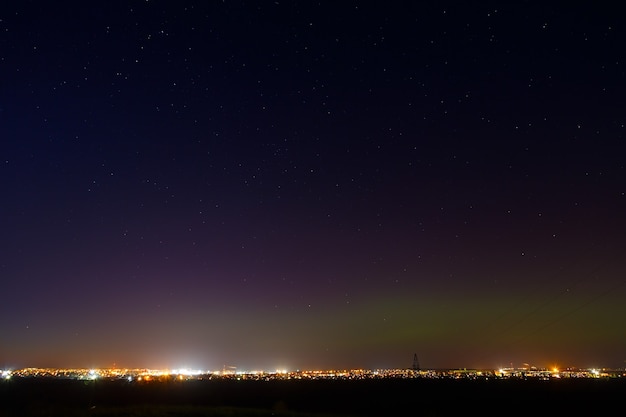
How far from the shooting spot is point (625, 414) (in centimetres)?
5631

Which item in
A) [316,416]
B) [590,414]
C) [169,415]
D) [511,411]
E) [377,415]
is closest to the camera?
[169,415]

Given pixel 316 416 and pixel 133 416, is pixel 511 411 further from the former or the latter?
pixel 133 416

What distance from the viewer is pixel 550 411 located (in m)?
64.3

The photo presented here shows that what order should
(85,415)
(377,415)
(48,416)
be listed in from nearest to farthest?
(48,416), (85,415), (377,415)

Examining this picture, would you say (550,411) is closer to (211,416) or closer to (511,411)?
(511,411)

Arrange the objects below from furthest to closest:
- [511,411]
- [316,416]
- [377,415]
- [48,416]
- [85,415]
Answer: [511,411], [377,415], [316,416], [85,415], [48,416]

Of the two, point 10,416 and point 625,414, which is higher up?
point 10,416

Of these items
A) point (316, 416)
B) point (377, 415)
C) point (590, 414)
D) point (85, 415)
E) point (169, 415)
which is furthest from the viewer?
point (590, 414)

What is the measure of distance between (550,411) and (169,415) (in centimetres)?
4515

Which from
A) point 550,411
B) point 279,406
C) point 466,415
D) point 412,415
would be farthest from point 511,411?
point 279,406

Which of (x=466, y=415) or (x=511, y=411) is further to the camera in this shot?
(x=511, y=411)

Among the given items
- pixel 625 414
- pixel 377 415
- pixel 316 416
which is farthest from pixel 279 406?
pixel 625 414

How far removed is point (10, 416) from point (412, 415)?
35.4 m

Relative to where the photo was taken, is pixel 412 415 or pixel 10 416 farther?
pixel 412 415
